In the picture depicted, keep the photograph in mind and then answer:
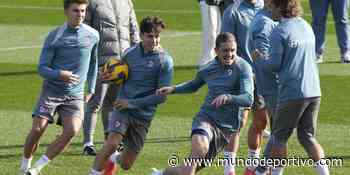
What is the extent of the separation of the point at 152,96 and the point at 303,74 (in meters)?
1.55

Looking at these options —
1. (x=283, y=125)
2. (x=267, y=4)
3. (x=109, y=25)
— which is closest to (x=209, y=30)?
(x=109, y=25)

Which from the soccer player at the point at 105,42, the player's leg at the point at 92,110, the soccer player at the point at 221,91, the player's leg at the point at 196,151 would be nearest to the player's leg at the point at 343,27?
the soccer player at the point at 105,42

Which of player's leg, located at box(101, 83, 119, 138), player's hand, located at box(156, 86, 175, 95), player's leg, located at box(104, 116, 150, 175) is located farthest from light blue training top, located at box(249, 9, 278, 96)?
player's leg, located at box(101, 83, 119, 138)

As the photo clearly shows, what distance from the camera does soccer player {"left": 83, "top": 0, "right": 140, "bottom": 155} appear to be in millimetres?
13750

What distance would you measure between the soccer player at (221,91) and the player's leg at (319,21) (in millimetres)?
10410

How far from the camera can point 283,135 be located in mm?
11180

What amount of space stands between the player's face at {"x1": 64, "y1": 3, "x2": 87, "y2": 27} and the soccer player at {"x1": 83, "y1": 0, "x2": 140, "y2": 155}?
1.48 m

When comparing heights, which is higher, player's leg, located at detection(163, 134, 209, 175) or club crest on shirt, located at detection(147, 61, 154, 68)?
club crest on shirt, located at detection(147, 61, 154, 68)

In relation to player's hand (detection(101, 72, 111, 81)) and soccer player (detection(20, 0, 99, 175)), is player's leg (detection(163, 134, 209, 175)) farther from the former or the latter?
soccer player (detection(20, 0, 99, 175))

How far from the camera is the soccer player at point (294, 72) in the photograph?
1090 centimetres

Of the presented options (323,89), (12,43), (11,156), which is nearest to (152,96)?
(11,156)

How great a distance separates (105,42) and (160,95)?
2699mm

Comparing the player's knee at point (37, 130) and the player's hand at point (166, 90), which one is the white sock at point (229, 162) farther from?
the player's knee at point (37, 130)
